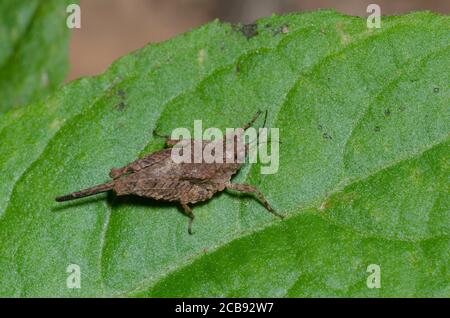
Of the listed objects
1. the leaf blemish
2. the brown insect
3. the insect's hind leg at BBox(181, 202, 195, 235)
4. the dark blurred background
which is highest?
the dark blurred background

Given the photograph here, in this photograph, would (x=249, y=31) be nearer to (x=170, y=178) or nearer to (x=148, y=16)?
(x=170, y=178)

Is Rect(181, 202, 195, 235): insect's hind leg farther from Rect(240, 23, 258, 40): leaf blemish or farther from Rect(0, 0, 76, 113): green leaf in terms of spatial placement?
Rect(0, 0, 76, 113): green leaf

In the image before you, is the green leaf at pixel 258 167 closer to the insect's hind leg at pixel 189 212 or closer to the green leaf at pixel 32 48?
the insect's hind leg at pixel 189 212

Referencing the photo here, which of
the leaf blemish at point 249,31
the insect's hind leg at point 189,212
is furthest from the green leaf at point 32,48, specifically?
the leaf blemish at point 249,31

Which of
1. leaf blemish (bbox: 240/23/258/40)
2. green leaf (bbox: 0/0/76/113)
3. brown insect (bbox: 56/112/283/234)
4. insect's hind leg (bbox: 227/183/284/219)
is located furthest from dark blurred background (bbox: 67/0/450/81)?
insect's hind leg (bbox: 227/183/284/219)
